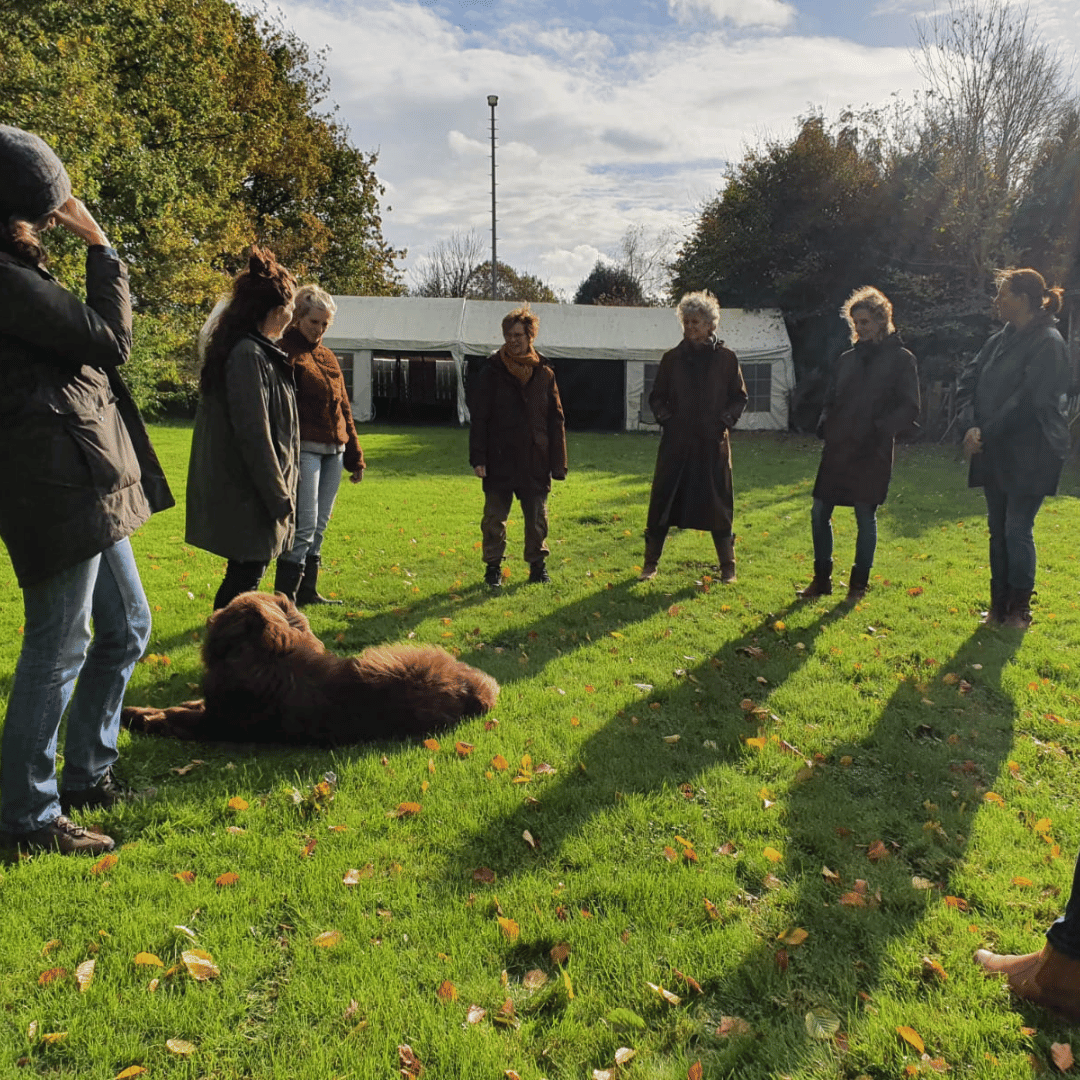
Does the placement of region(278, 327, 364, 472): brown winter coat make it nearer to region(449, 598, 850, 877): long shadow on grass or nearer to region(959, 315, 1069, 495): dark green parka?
region(449, 598, 850, 877): long shadow on grass

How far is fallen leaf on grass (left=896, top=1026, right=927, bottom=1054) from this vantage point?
80.1 inches

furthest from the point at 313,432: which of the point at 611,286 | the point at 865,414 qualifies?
the point at 611,286

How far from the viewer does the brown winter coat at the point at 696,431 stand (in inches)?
256

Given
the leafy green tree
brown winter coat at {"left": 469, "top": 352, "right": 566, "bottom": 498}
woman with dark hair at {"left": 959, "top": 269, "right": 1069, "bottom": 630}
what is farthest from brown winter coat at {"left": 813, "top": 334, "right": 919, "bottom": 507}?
the leafy green tree

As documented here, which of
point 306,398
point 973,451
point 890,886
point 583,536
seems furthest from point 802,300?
point 890,886

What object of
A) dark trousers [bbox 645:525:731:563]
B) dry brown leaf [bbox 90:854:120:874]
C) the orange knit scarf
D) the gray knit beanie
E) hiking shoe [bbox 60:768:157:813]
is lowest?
dry brown leaf [bbox 90:854:120:874]

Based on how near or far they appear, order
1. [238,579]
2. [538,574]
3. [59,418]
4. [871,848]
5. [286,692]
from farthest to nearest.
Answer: [538,574] → [238,579] → [286,692] → [871,848] → [59,418]

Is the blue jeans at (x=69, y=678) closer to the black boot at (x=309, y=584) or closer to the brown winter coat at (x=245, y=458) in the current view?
the brown winter coat at (x=245, y=458)

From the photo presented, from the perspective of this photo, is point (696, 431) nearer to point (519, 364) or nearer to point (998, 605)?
point (519, 364)

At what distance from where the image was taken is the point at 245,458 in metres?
3.72

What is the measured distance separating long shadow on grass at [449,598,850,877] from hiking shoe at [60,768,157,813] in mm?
1348

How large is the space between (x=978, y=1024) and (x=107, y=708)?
2.98 meters

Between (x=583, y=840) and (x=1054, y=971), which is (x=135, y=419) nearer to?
(x=583, y=840)

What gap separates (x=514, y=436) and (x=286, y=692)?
348 cm
